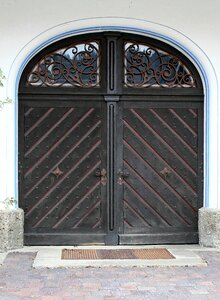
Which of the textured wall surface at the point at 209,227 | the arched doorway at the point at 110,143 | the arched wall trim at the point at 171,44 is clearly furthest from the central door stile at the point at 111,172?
the textured wall surface at the point at 209,227

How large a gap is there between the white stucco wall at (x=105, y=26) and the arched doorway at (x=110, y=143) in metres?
0.24

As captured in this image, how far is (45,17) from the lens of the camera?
7527mm

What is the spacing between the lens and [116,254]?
7.30 meters

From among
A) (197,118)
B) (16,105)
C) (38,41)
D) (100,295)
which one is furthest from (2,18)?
(100,295)

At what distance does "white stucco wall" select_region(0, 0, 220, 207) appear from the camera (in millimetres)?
7477

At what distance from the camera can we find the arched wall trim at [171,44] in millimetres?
7523

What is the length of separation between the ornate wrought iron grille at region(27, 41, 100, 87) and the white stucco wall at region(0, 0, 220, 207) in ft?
1.09

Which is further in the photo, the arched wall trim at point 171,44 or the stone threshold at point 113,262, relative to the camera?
the arched wall trim at point 171,44

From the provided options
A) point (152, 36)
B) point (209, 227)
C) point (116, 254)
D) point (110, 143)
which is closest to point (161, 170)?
point (110, 143)

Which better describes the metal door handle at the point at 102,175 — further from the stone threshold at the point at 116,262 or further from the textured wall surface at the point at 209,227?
the textured wall surface at the point at 209,227

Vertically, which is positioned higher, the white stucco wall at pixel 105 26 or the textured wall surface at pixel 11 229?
the white stucco wall at pixel 105 26

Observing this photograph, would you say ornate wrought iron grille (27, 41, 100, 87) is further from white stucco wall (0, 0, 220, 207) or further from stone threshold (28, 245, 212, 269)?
stone threshold (28, 245, 212, 269)

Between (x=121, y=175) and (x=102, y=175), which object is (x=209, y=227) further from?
(x=102, y=175)

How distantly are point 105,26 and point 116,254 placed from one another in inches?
120
